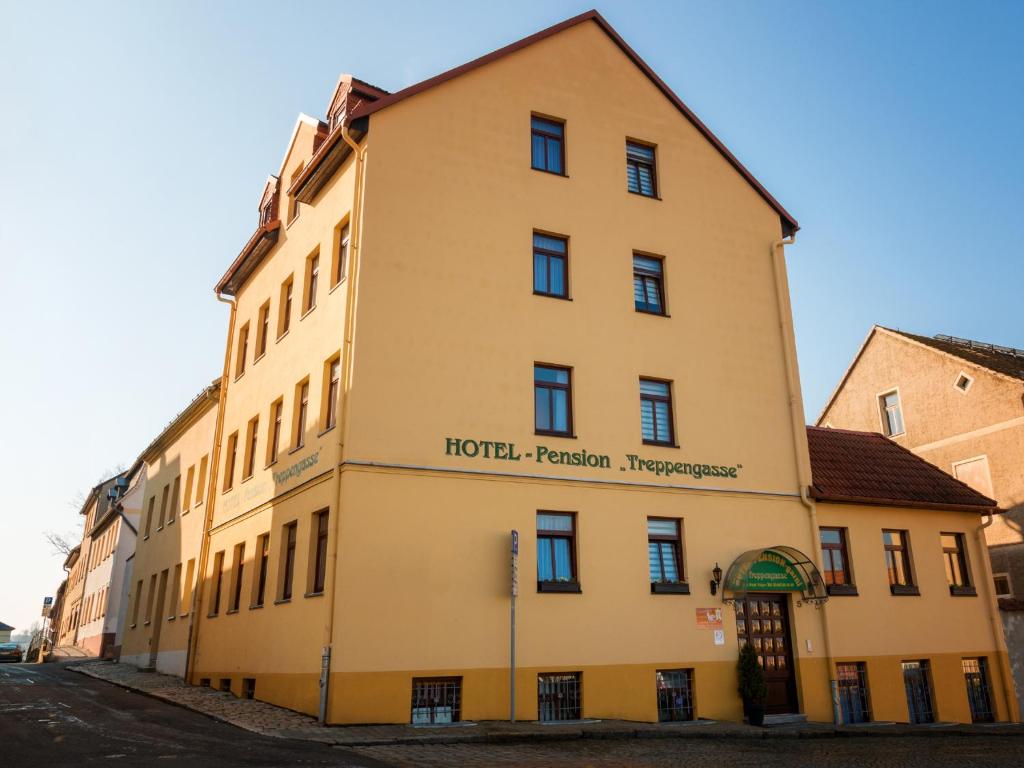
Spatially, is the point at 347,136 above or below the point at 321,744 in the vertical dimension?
above

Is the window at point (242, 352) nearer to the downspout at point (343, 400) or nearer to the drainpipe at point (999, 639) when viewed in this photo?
the downspout at point (343, 400)

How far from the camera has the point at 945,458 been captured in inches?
1241

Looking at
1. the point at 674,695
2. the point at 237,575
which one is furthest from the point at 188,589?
the point at 674,695

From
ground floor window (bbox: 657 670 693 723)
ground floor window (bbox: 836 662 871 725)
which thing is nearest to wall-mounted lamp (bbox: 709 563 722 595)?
ground floor window (bbox: 657 670 693 723)

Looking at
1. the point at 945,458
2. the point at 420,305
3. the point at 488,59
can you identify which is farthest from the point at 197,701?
the point at 945,458

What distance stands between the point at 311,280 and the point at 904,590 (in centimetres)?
1640

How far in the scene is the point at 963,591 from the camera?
72.8ft

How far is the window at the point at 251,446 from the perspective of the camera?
76.5 feet

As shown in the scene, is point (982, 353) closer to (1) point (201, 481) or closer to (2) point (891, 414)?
(2) point (891, 414)

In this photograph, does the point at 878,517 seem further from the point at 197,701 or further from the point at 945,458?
the point at 197,701

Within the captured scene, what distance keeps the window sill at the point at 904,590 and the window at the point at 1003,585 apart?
368 inches

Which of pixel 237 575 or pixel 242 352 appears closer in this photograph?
pixel 237 575

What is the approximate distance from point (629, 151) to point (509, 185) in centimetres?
398

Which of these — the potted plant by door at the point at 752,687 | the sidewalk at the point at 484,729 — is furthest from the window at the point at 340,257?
the potted plant by door at the point at 752,687
